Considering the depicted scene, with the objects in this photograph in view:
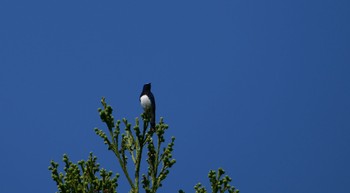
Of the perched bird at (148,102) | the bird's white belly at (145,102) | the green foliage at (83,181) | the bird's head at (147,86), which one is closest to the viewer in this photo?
the green foliage at (83,181)

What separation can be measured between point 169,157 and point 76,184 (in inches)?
84.8

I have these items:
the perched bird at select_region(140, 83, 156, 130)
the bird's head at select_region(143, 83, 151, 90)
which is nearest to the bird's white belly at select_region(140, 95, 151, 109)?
the perched bird at select_region(140, 83, 156, 130)

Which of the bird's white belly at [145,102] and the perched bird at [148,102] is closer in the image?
the perched bird at [148,102]

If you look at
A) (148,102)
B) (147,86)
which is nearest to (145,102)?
(148,102)

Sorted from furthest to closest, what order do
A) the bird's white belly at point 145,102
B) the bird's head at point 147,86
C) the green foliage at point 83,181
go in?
the bird's head at point 147,86
the bird's white belly at point 145,102
the green foliage at point 83,181

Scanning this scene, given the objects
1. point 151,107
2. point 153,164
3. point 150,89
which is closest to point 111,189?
point 153,164

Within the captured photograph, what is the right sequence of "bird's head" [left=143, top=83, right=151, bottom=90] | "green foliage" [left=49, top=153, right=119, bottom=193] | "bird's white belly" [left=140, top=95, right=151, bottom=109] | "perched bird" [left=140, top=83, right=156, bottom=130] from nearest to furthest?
"green foliage" [left=49, top=153, right=119, bottom=193] < "perched bird" [left=140, top=83, right=156, bottom=130] < "bird's white belly" [left=140, top=95, right=151, bottom=109] < "bird's head" [left=143, top=83, right=151, bottom=90]

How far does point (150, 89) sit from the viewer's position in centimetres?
1424

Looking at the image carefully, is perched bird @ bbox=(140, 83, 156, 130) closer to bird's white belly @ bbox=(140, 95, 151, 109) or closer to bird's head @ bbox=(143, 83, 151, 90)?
bird's white belly @ bbox=(140, 95, 151, 109)

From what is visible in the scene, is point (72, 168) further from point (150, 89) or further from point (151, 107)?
point (150, 89)

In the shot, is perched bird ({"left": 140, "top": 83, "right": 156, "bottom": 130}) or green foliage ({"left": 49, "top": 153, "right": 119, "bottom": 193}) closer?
green foliage ({"left": 49, "top": 153, "right": 119, "bottom": 193})

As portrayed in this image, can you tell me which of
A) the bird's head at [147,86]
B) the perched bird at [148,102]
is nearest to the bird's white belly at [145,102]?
the perched bird at [148,102]

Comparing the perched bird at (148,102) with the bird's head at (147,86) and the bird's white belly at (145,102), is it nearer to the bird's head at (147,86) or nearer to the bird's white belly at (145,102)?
the bird's white belly at (145,102)

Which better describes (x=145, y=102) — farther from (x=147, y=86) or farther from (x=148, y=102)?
(x=147, y=86)
